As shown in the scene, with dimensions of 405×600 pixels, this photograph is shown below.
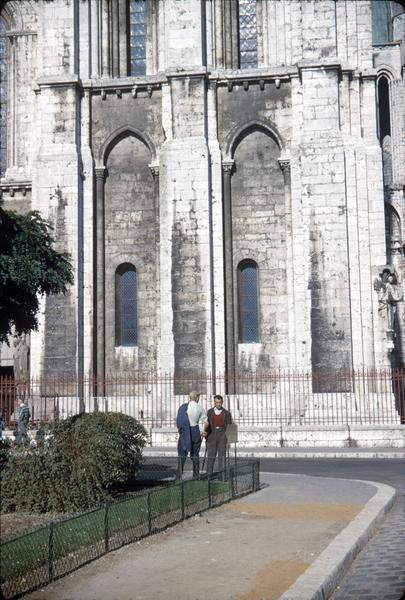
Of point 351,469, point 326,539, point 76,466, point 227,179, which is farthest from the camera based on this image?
point 227,179

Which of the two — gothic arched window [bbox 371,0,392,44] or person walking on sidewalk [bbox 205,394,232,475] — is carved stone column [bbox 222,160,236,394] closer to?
person walking on sidewalk [bbox 205,394,232,475]

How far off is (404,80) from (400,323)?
11.3 m

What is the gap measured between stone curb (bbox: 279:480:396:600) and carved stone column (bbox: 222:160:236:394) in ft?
49.0

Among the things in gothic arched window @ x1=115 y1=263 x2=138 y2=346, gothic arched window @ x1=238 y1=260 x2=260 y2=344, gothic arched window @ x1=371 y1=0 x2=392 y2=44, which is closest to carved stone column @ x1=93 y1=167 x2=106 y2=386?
gothic arched window @ x1=115 y1=263 x2=138 y2=346

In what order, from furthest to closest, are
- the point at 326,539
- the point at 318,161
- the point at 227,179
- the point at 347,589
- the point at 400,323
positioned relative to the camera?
the point at 400,323, the point at 227,179, the point at 318,161, the point at 326,539, the point at 347,589

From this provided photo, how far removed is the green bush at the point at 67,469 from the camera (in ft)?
32.2

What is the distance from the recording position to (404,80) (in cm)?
3694

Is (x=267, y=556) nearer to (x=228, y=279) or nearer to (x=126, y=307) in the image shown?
(x=228, y=279)

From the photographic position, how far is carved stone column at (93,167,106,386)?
2756 cm

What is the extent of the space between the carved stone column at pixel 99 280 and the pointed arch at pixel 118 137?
0.36 meters

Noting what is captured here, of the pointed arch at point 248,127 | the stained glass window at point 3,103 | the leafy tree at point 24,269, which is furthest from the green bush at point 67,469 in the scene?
the stained glass window at point 3,103

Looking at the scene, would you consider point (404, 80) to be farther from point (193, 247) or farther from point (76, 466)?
point (76, 466)

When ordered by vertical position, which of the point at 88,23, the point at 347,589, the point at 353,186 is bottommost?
the point at 347,589

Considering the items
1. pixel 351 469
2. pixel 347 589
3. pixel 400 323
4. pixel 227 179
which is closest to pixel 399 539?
pixel 347 589
